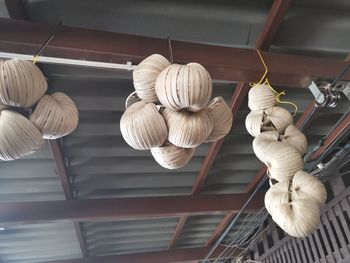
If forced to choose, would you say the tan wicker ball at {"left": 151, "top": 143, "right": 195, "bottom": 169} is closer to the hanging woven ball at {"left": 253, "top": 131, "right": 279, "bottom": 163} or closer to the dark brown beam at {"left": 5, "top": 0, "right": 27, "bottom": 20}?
the hanging woven ball at {"left": 253, "top": 131, "right": 279, "bottom": 163}

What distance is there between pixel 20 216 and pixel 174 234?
4.80 feet

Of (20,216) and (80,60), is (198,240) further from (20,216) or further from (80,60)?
(80,60)

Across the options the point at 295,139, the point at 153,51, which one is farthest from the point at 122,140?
the point at 295,139

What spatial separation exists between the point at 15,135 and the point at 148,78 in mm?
282

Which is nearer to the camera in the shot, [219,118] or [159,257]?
[219,118]

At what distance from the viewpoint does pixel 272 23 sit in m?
1.20

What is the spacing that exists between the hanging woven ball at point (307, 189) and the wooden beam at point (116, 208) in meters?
1.57

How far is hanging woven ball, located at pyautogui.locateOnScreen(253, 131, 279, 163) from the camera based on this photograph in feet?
2.74

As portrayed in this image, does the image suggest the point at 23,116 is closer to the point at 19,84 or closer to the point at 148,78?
the point at 19,84

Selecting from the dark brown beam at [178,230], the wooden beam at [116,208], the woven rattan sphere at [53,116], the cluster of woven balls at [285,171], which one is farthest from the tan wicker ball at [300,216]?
the dark brown beam at [178,230]

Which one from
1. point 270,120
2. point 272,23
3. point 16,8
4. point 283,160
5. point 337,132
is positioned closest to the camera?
point 283,160

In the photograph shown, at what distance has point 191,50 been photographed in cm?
112

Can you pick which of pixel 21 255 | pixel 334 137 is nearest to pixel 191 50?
pixel 334 137

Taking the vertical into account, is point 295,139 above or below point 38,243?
below
